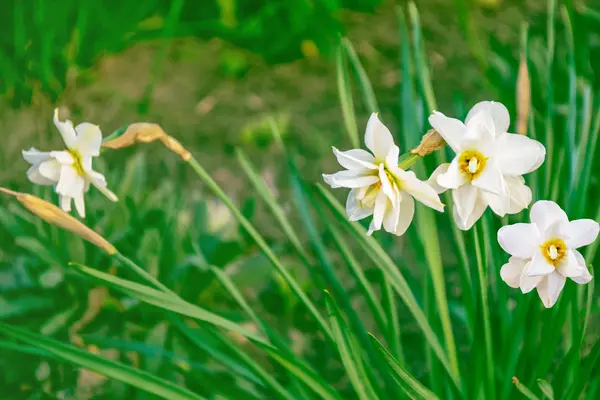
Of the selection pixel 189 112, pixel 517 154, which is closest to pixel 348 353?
pixel 517 154

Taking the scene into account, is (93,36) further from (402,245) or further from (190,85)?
(402,245)

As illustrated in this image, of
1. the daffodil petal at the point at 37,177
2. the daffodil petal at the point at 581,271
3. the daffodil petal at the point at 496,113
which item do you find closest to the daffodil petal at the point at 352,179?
the daffodil petal at the point at 496,113

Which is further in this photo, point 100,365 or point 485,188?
point 100,365

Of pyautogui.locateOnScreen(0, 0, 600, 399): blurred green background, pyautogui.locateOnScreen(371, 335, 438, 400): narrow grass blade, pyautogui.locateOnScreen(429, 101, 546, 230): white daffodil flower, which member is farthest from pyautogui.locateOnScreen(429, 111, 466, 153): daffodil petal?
pyautogui.locateOnScreen(0, 0, 600, 399): blurred green background

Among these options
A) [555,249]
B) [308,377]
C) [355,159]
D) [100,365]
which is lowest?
[308,377]

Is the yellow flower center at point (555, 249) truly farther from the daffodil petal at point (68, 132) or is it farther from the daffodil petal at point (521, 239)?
the daffodil petal at point (68, 132)

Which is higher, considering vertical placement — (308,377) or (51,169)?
(51,169)

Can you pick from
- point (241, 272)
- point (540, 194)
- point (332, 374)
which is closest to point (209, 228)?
point (241, 272)

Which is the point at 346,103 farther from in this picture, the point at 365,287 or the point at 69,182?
the point at 69,182
